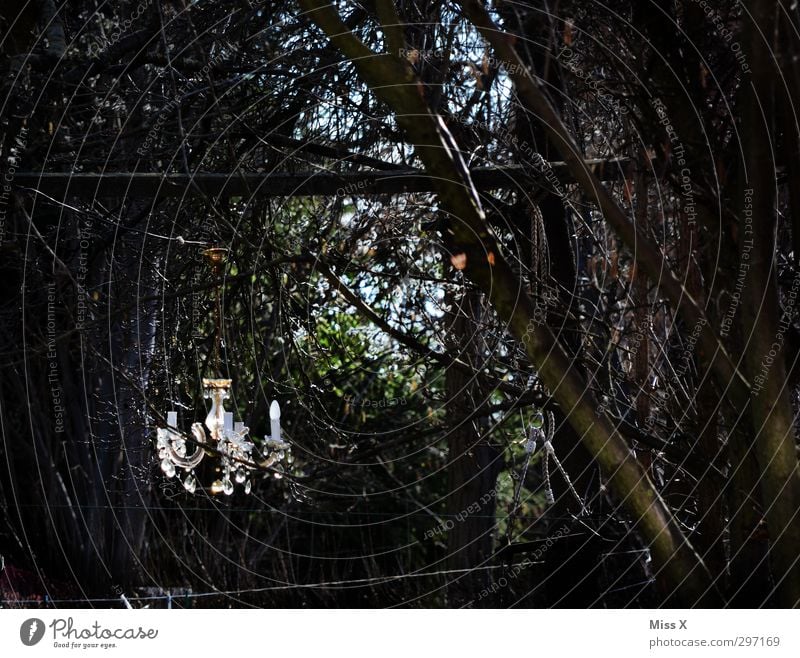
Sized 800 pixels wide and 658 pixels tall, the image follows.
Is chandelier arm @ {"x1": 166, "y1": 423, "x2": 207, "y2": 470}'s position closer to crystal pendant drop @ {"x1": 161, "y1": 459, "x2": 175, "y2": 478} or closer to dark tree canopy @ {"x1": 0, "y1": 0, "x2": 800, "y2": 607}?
crystal pendant drop @ {"x1": 161, "y1": 459, "x2": 175, "y2": 478}

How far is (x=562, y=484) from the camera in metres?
4.99

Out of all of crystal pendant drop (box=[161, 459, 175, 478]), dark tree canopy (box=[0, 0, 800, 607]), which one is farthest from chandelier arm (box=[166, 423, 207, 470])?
dark tree canopy (box=[0, 0, 800, 607])

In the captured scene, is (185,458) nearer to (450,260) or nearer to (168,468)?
(168,468)

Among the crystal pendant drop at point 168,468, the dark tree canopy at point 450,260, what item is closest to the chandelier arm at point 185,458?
the crystal pendant drop at point 168,468

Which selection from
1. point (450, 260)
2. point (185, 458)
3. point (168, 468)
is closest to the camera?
point (168, 468)

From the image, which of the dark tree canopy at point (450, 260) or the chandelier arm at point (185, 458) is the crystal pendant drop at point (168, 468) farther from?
the dark tree canopy at point (450, 260)

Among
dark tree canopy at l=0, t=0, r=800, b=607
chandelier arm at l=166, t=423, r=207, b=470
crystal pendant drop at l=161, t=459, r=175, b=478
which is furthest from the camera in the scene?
chandelier arm at l=166, t=423, r=207, b=470

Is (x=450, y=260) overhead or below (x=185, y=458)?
overhead

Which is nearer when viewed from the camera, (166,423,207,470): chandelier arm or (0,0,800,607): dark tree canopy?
(0,0,800,607): dark tree canopy

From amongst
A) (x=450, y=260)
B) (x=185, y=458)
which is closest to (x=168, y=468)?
(x=185, y=458)

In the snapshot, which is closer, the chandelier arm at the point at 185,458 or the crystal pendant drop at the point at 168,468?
the crystal pendant drop at the point at 168,468

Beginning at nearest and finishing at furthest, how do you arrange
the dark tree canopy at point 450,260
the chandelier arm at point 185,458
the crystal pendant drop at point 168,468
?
1. the dark tree canopy at point 450,260
2. the crystal pendant drop at point 168,468
3. the chandelier arm at point 185,458
